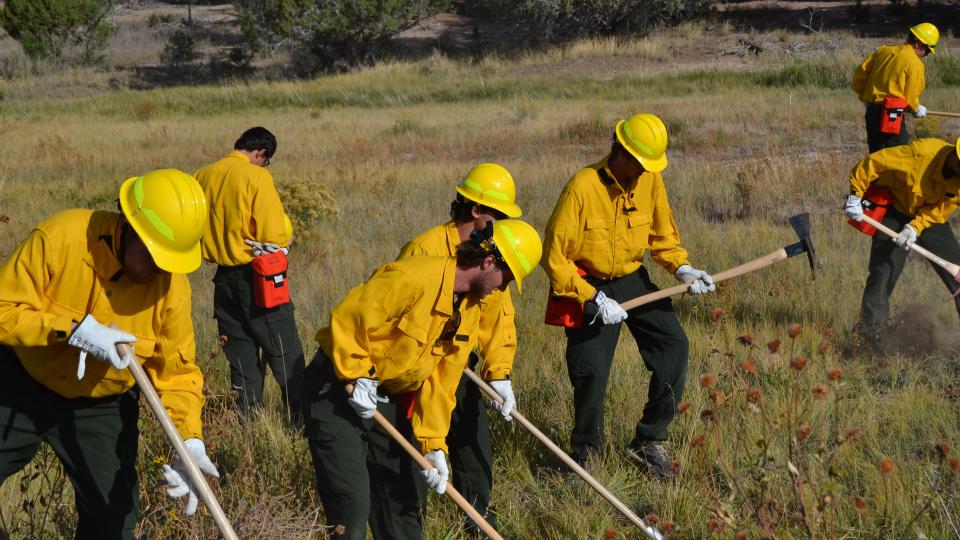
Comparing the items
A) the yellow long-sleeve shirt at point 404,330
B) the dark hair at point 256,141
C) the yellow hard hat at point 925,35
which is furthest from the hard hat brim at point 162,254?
the yellow hard hat at point 925,35

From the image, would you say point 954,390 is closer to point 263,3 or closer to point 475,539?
point 475,539

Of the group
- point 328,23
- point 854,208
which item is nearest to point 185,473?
point 854,208

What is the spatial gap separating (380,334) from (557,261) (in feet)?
4.30

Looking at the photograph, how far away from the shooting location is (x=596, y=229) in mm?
4578

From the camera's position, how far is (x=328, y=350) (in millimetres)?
3561

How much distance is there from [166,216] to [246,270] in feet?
8.01

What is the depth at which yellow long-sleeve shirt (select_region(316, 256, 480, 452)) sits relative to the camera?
3334mm

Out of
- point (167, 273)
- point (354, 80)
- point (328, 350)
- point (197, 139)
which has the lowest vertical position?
point (354, 80)

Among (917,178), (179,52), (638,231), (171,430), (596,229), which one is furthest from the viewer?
(179,52)

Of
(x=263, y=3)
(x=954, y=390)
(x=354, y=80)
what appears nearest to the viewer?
(x=954, y=390)

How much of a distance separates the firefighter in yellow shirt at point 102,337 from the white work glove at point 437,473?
0.81 m

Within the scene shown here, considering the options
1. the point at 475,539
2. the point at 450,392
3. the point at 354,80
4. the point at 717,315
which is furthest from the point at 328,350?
the point at 354,80

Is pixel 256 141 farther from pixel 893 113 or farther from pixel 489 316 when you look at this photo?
pixel 893 113

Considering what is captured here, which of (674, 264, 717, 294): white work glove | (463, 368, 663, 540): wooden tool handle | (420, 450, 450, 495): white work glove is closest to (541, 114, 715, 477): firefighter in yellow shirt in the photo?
(674, 264, 717, 294): white work glove
